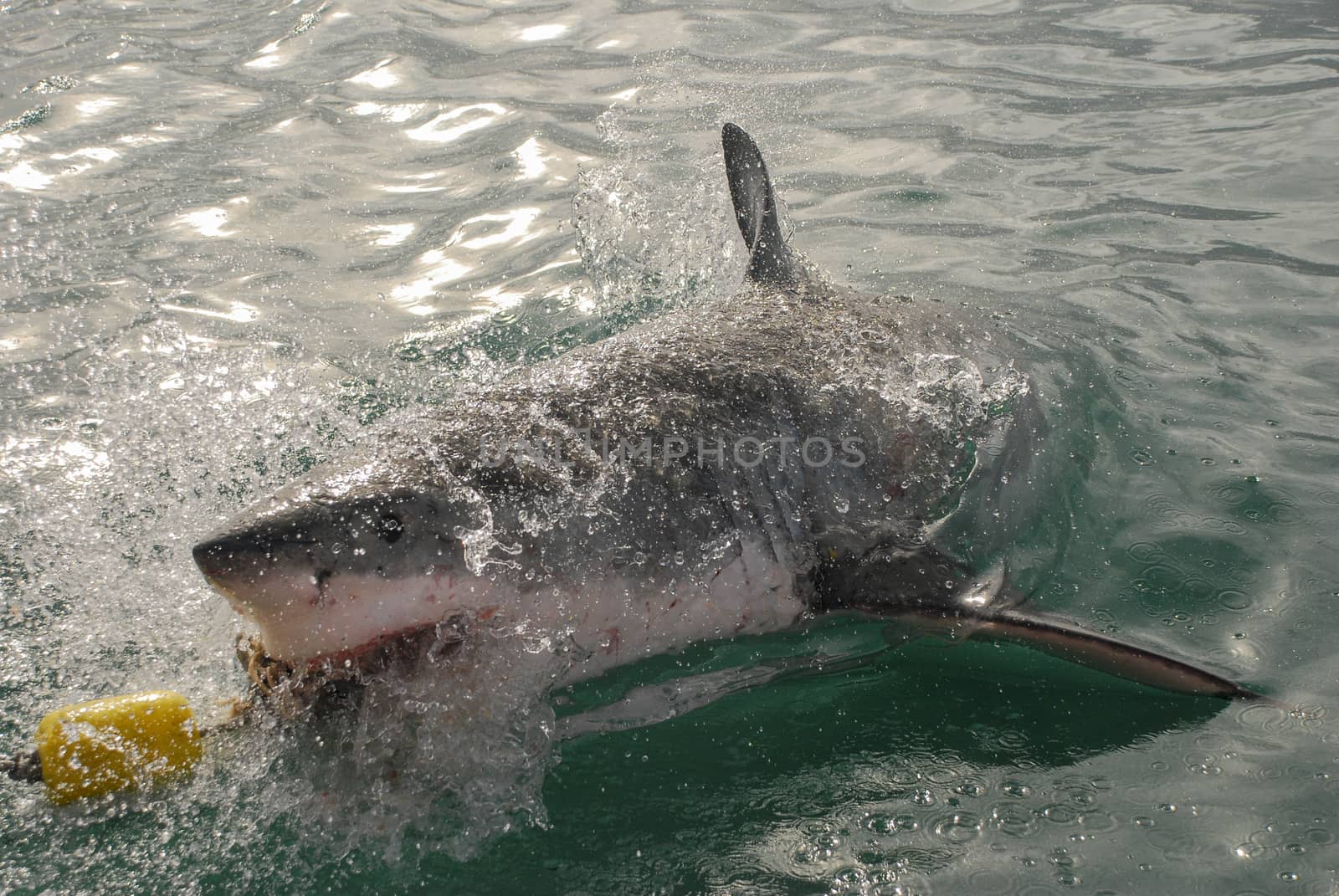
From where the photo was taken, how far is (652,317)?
16.2 ft

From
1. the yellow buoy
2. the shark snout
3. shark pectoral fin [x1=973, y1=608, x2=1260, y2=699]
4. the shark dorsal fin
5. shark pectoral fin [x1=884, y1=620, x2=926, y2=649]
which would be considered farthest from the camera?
the shark dorsal fin

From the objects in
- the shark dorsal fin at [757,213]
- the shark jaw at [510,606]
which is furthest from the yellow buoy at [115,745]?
the shark dorsal fin at [757,213]

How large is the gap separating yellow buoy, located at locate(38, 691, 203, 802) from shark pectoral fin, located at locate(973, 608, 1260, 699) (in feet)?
6.93

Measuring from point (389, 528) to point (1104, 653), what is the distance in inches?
73.0

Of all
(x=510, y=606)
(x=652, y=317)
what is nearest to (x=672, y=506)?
(x=510, y=606)

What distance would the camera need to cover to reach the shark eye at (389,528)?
2373 millimetres

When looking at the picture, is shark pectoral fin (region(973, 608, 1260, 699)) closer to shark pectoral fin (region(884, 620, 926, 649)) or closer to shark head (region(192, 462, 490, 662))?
shark pectoral fin (region(884, 620, 926, 649))

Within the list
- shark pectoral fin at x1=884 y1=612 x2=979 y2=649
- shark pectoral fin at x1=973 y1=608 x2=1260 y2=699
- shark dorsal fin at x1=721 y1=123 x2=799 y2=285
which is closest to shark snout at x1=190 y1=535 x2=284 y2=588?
shark pectoral fin at x1=884 y1=612 x2=979 y2=649

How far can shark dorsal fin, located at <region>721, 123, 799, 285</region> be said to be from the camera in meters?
4.43

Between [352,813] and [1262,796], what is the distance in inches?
85.9

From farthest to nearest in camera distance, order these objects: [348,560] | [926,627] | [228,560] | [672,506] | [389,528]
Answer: [926,627] → [672,506] → [389,528] → [348,560] → [228,560]

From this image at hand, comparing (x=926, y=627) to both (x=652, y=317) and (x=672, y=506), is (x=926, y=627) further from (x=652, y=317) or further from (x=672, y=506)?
(x=652, y=317)

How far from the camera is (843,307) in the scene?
409 centimetres

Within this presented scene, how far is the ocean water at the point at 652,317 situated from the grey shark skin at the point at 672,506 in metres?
0.19
